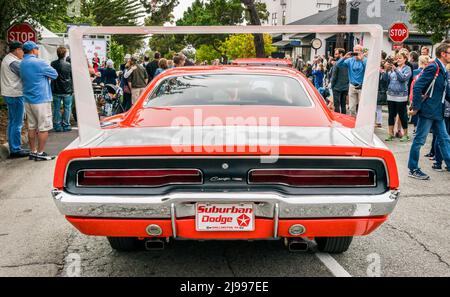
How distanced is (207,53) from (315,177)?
6051 centimetres

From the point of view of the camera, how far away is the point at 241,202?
2904mm

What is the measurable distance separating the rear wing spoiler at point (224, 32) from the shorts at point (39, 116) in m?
5.09

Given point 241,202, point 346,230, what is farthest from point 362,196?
point 241,202

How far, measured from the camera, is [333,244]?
3.85 meters

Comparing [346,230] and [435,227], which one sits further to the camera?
[435,227]

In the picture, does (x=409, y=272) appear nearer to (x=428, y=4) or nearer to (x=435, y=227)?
(x=435, y=227)

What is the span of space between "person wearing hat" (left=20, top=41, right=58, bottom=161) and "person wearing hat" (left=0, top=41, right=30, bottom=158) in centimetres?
29

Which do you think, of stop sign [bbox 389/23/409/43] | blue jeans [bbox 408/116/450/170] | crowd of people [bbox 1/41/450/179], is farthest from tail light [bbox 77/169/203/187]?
stop sign [bbox 389/23/409/43]

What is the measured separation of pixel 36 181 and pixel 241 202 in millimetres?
4830

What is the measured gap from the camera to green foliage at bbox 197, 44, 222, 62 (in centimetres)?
6183

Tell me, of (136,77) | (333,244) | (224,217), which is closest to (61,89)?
(136,77)

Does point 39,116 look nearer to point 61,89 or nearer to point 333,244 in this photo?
point 61,89

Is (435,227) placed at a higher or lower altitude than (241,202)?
lower

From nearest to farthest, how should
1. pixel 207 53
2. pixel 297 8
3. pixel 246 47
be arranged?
pixel 246 47 → pixel 297 8 → pixel 207 53
